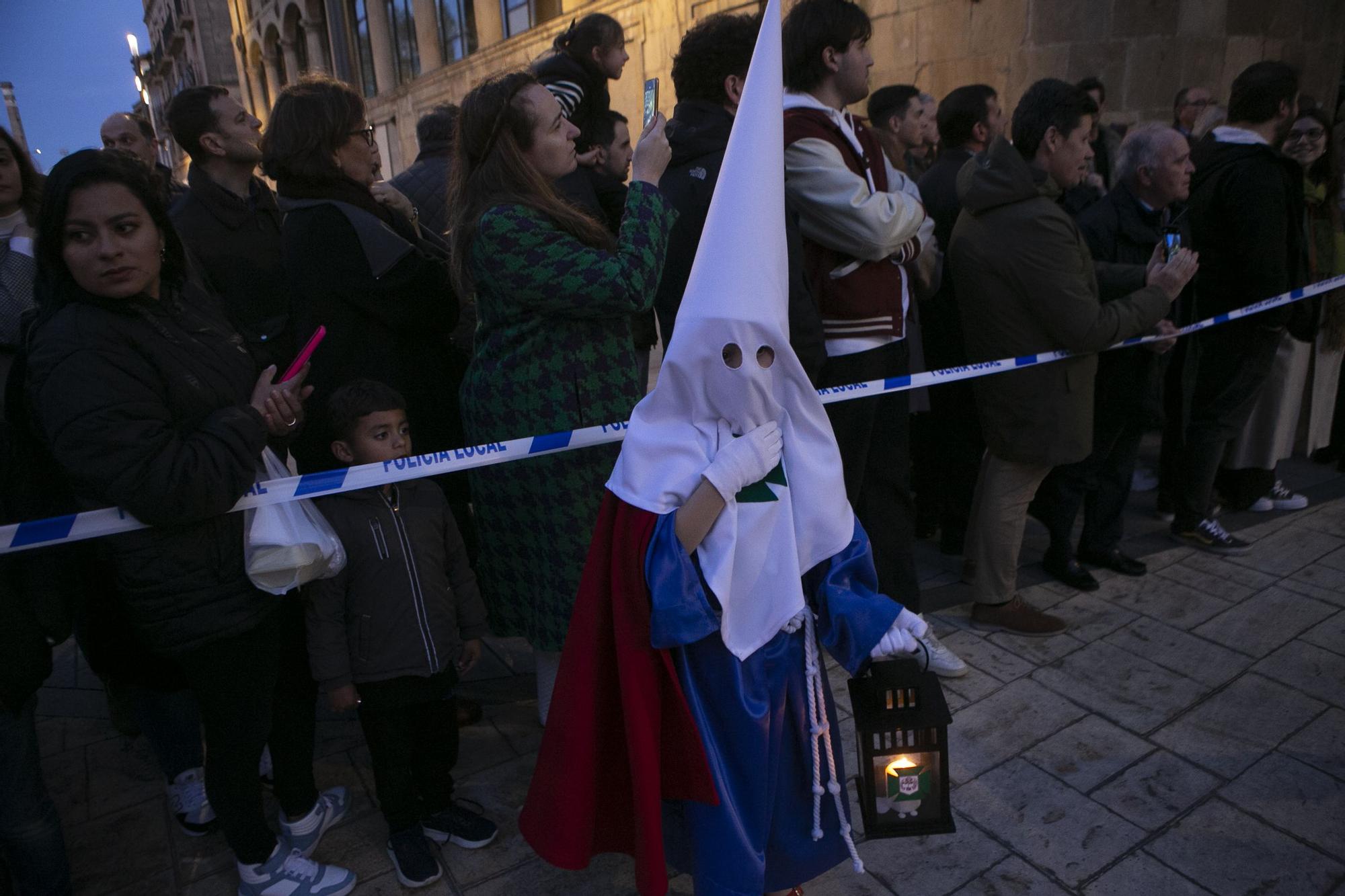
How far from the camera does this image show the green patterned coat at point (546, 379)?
89.7 inches

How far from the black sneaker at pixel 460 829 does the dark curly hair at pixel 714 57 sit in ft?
8.07

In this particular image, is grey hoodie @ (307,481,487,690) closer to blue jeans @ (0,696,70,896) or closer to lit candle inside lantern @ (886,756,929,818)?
blue jeans @ (0,696,70,896)

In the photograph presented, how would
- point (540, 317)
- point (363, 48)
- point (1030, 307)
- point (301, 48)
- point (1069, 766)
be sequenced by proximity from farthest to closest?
point (301, 48) < point (363, 48) < point (1030, 307) < point (1069, 766) < point (540, 317)

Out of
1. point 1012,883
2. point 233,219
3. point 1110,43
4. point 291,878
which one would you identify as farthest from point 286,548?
point 1110,43

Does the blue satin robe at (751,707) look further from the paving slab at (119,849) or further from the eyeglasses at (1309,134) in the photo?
the eyeglasses at (1309,134)

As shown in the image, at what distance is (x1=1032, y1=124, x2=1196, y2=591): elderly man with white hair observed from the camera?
11.6 feet

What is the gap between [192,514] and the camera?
6.20 feet

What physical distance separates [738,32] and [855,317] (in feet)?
3.56

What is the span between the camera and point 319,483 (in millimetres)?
2203

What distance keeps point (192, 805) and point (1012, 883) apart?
236cm

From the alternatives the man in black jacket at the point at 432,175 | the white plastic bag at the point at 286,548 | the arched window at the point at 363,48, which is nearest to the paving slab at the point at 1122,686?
the white plastic bag at the point at 286,548

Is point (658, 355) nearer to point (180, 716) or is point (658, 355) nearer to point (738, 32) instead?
point (738, 32)

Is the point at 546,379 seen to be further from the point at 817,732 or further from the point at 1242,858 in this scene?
the point at 1242,858

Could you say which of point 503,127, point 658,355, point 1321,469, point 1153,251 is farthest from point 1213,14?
point 503,127
